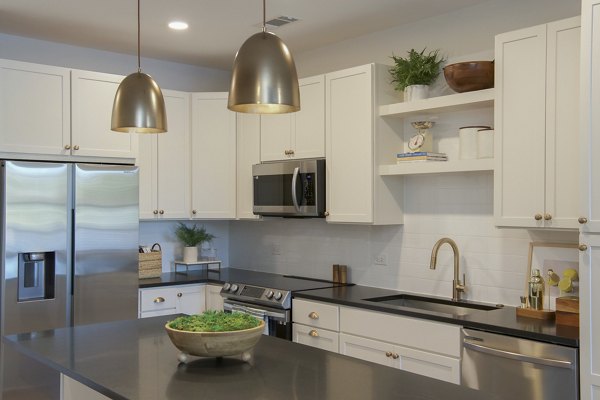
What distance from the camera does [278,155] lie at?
5.00 metres

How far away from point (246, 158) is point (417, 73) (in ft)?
5.75

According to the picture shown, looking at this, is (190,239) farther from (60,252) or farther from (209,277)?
(60,252)

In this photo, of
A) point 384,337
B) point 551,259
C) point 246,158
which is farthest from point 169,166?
point 551,259

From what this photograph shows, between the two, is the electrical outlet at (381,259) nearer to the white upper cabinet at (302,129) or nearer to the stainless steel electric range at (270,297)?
the stainless steel electric range at (270,297)

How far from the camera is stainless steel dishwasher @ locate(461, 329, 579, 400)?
9.59 feet

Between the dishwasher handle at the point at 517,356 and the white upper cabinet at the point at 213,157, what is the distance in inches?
105

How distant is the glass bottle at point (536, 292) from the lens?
3.40 meters

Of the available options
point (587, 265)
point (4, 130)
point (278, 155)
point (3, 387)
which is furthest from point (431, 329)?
point (4, 130)

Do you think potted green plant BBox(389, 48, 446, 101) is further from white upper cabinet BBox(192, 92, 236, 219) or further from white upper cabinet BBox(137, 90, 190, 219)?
white upper cabinet BBox(137, 90, 190, 219)

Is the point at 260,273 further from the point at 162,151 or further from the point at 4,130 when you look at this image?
the point at 4,130

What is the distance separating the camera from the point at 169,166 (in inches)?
209

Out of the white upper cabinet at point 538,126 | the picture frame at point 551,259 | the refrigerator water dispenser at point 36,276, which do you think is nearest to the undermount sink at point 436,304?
the picture frame at point 551,259

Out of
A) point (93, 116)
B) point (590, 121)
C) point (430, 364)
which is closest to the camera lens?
point (590, 121)

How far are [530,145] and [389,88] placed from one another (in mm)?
1309
